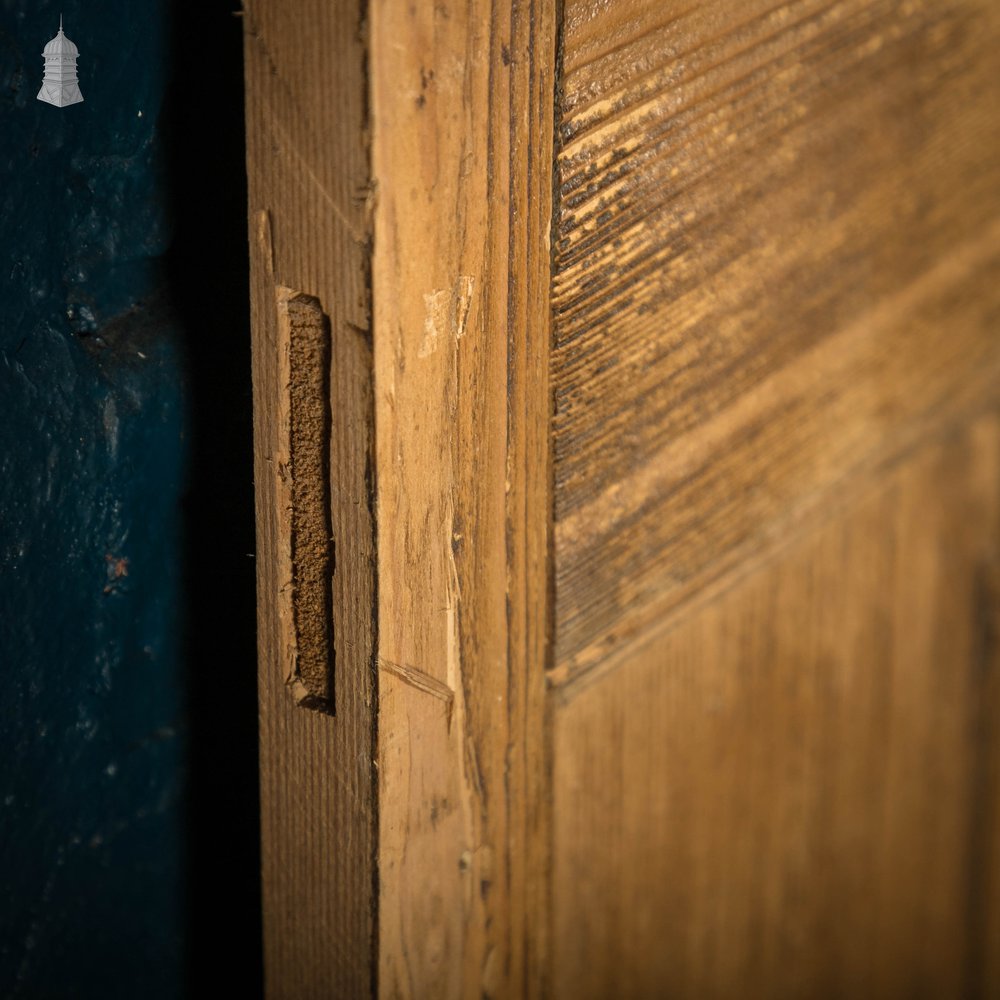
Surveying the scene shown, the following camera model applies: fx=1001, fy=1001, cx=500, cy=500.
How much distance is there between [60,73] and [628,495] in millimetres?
404

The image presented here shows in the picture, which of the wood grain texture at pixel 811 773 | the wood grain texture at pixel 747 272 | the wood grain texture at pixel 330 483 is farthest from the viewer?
the wood grain texture at pixel 811 773

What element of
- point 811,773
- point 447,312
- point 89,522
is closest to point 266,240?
point 447,312

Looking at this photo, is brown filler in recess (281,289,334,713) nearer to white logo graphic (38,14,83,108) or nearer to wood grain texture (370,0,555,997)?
wood grain texture (370,0,555,997)

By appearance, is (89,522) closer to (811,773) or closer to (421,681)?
(421,681)

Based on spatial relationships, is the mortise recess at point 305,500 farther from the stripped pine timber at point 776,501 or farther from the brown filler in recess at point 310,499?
the stripped pine timber at point 776,501

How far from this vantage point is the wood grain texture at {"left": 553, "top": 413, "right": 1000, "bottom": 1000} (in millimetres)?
710

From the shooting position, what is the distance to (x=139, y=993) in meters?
0.65

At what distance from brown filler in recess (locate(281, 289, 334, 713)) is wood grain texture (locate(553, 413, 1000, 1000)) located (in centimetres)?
18

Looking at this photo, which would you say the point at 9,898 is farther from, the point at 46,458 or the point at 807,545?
the point at 807,545

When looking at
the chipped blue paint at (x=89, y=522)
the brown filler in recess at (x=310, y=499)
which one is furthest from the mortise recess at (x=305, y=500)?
the chipped blue paint at (x=89, y=522)

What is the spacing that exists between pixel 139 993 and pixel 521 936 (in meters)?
0.25

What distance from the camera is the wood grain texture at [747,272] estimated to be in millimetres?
579

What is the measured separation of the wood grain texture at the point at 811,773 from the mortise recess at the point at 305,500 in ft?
0.61

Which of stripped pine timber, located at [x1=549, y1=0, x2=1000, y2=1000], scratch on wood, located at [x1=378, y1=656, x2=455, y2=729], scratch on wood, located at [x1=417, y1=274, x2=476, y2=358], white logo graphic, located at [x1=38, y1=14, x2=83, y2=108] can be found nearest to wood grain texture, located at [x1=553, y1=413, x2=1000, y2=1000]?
stripped pine timber, located at [x1=549, y1=0, x2=1000, y2=1000]
